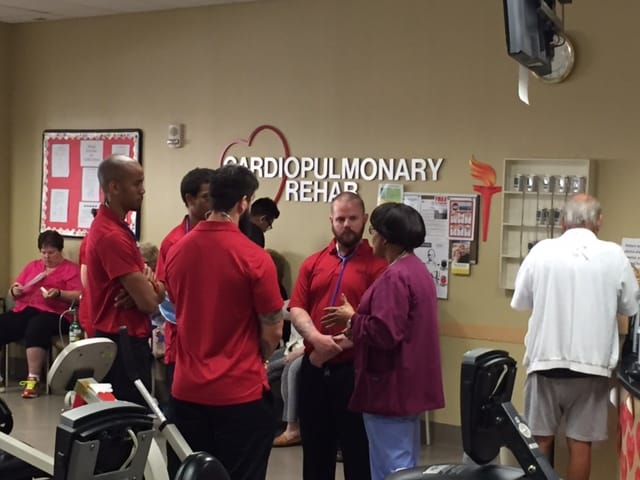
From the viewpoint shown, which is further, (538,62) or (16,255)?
(16,255)

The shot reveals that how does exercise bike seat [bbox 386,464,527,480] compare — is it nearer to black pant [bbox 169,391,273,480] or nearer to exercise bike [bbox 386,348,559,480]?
exercise bike [bbox 386,348,559,480]

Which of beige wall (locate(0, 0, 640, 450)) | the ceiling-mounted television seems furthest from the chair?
the ceiling-mounted television

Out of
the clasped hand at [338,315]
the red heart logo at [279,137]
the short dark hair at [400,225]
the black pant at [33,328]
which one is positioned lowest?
the black pant at [33,328]

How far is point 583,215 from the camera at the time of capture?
4109 mm

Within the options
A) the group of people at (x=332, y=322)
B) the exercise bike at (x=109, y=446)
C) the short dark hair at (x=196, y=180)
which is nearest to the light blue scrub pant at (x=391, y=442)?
the group of people at (x=332, y=322)

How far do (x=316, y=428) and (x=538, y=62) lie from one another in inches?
70.6

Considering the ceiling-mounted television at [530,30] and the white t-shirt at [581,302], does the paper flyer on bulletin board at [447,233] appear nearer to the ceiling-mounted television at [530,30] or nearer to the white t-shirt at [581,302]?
the white t-shirt at [581,302]

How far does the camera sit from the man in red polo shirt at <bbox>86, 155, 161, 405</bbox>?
3.46m

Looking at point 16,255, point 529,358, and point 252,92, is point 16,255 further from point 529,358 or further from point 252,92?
point 529,358

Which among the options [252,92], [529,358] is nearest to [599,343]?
[529,358]

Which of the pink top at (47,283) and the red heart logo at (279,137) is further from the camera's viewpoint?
the pink top at (47,283)

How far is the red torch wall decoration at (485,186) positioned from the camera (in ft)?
18.2

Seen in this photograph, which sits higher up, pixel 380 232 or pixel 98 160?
pixel 98 160

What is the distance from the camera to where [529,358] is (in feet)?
13.6
